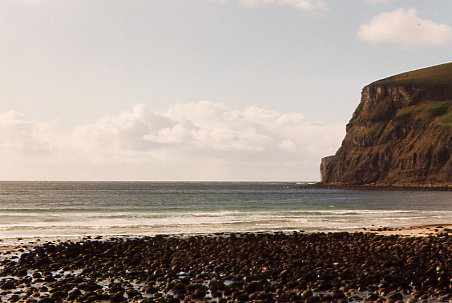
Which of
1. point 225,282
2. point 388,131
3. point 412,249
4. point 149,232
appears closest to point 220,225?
point 149,232

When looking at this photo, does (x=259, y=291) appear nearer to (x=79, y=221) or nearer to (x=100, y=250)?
(x=100, y=250)

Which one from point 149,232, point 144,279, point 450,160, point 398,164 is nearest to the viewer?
point 144,279

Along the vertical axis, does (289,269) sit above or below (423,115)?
below

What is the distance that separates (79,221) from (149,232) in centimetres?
1657

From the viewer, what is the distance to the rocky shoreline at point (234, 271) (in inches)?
724

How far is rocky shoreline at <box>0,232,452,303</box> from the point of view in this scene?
1839cm

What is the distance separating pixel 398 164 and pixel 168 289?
184 meters

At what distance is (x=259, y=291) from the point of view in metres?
18.8

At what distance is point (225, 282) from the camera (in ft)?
68.9

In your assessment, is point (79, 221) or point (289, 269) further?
point (79, 221)

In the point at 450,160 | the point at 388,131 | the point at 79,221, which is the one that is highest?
the point at 388,131

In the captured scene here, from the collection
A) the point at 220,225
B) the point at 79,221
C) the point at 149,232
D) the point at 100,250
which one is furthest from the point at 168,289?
the point at 79,221

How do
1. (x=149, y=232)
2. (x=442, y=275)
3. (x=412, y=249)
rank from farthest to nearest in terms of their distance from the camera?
(x=149, y=232) → (x=412, y=249) → (x=442, y=275)

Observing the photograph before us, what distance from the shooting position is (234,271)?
23359 millimetres
